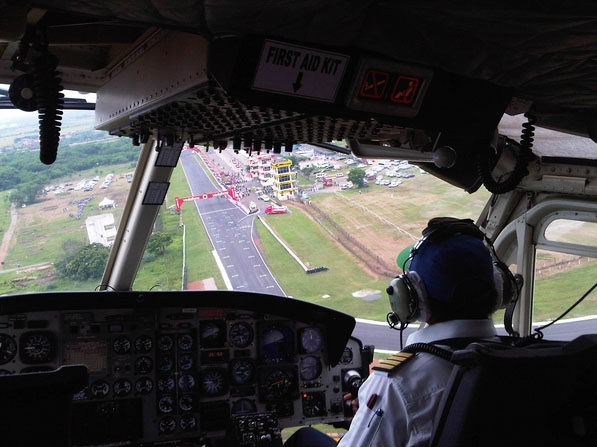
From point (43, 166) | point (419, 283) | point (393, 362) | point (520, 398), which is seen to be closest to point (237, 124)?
point (419, 283)

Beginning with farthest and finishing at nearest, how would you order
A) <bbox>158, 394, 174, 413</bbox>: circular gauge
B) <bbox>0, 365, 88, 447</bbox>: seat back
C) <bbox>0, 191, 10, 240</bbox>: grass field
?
<bbox>158, 394, 174, 413</bbox>: circular gauge < <bbox>0, 191, 10, 240</bbox>: grass field < <bbox>0, 365, 88, 447</bbox>: seat back

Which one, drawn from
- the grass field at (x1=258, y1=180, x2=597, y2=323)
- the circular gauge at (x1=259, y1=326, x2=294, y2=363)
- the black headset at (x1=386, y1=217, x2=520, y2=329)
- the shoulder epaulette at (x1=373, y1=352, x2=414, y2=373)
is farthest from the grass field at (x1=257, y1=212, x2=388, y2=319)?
the shoulder epaulette at (x1=373, y1=352, x2=414, y2=373)

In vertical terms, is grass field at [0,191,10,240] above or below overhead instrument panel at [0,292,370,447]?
above

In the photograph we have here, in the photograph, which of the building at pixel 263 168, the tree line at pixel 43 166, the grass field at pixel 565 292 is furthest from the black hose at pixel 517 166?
the tree line at pixel 43 166

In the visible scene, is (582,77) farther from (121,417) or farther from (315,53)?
(121,417)

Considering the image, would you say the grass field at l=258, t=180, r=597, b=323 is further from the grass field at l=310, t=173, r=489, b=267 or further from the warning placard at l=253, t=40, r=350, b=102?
the warning placard at l=253, t=40, r=350, b=102
